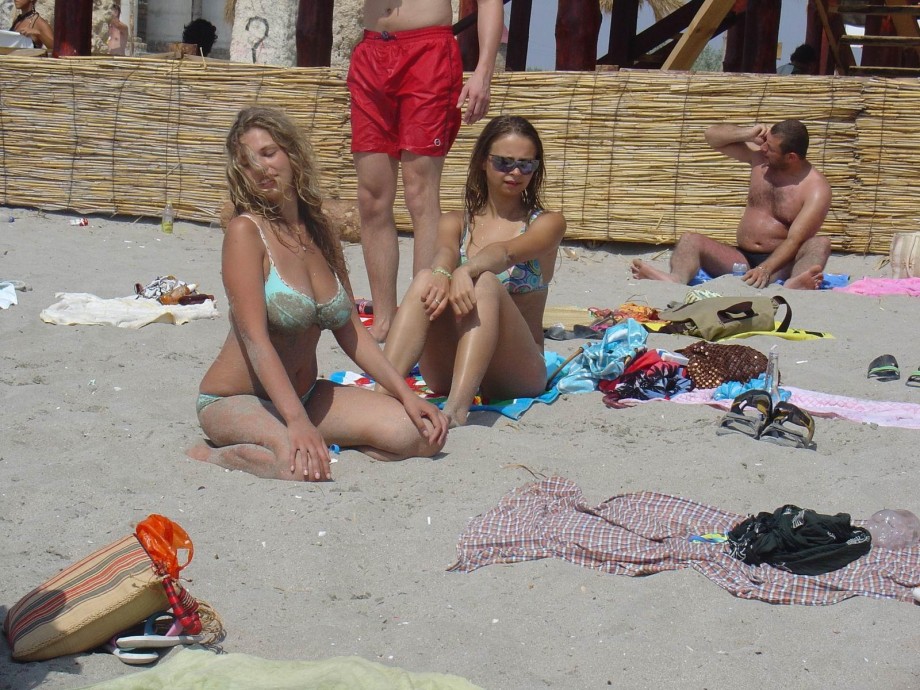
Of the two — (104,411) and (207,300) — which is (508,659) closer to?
(104,411)

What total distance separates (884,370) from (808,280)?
2.29 m

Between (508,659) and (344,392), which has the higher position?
(344,392)

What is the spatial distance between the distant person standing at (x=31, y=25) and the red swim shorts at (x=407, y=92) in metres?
7.18

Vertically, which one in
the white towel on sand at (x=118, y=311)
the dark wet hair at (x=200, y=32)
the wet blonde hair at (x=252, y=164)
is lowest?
the white towel on sand at (x=118, y=311)

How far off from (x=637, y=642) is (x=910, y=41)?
8829 millimetres

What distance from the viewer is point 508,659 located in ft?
8.14

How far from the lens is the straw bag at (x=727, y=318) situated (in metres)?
5.58

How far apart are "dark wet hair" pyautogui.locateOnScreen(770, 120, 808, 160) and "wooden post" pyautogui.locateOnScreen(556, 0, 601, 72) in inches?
100

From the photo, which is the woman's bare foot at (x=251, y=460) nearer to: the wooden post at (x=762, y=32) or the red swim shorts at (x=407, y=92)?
the red swim shorts at (x=407, y=92)

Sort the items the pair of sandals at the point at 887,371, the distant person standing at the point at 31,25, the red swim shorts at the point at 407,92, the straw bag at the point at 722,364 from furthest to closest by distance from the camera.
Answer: the distant person standing at the point at 31,25 < the red swim shorts at the point at 407,92 < the pair of sandals at the point at 887,371 < the straw bag at the point at 722,364

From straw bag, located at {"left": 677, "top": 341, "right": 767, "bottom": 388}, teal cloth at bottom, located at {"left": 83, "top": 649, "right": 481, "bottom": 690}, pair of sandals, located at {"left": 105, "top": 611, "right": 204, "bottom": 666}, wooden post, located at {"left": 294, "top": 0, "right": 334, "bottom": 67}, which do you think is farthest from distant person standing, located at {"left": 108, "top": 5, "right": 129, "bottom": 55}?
teal cloth at bottom, located at {"left": 83, "top": 649, "right": 481, "bottom": 690}

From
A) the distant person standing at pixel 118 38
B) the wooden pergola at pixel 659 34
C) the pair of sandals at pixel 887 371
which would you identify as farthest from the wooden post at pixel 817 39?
the pair of sandals at pixel 887 371

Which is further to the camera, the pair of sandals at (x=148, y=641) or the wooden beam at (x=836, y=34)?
the wooden beam at (x=836, y=34)

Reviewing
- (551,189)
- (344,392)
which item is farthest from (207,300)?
(551,189)
